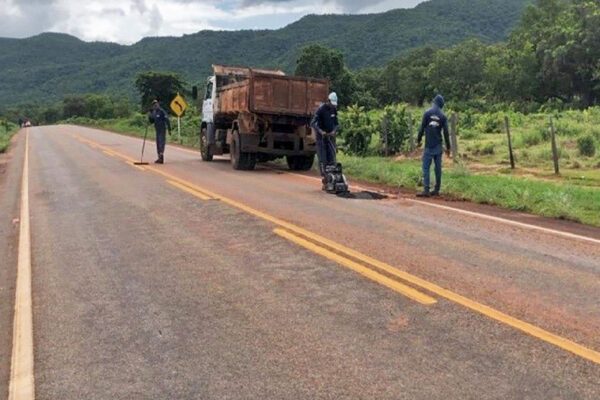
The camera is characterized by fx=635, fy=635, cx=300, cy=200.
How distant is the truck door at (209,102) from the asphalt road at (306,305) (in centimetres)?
1033

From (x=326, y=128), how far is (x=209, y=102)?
8.35 meters

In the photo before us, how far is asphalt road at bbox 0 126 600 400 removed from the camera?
3.91 m

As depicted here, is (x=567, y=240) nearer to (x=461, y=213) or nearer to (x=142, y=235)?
(x=461, y=213)

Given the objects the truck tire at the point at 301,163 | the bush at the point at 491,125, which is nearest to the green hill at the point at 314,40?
the bush at the point at 491,125

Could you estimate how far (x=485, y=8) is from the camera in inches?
5271

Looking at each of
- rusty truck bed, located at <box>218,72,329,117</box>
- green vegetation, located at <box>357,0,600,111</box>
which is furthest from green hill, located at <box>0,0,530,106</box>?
rusty truck bed, located at <box>218,72,329,117</box>

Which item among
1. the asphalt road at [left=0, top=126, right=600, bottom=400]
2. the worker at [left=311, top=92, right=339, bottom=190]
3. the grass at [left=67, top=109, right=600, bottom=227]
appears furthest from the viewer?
the worker at [left=311, top=92, right=339, bottom=190]

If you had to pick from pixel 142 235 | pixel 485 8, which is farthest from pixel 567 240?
pixel 485 8

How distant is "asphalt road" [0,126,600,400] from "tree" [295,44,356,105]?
65.2 meters

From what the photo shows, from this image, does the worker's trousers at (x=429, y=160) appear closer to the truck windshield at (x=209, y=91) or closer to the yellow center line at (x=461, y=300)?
the yellow center line at (x=461, y=300)

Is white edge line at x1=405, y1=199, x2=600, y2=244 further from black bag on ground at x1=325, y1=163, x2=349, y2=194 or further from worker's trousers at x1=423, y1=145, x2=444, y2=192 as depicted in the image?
black bag on ground at x1=325, y1=163, x2=349, y2=194

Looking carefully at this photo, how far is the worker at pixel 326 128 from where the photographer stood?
12852 mm

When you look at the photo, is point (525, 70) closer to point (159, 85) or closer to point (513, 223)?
point (159, 85)

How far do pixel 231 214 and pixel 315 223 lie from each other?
59.1 inches
